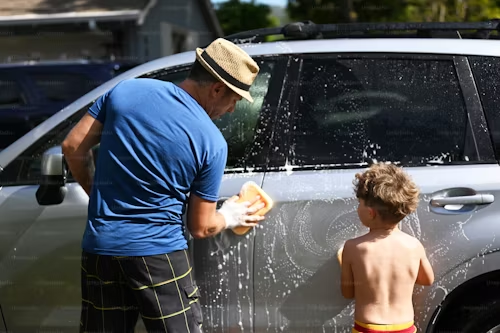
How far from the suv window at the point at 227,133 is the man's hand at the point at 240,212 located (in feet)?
0.79

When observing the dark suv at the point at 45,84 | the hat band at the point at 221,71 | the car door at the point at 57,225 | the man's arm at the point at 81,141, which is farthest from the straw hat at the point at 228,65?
the dark suv at the point at 45,84

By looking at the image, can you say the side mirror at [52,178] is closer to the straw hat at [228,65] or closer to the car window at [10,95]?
the straw hat at [228,65]

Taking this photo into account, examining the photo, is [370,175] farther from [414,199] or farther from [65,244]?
[65,244]

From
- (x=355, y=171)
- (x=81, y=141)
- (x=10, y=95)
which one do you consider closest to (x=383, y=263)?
(x=355, y=171)

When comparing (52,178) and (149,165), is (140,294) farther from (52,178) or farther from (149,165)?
(52,178)

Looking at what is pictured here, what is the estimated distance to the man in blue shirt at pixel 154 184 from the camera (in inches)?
92.3

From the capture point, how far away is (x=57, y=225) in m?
3.04

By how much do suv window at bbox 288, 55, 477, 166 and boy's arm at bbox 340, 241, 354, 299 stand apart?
0.39 m

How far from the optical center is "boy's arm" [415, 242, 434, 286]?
271 cm

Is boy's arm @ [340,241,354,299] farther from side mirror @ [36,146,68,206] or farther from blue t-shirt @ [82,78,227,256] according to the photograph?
side mirror @ [36,146,68,206]

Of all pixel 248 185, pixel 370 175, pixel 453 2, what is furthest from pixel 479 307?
pixel 453 2

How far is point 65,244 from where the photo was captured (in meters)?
3.04

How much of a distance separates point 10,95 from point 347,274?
23.4ft

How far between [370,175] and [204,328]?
39.2 inches
